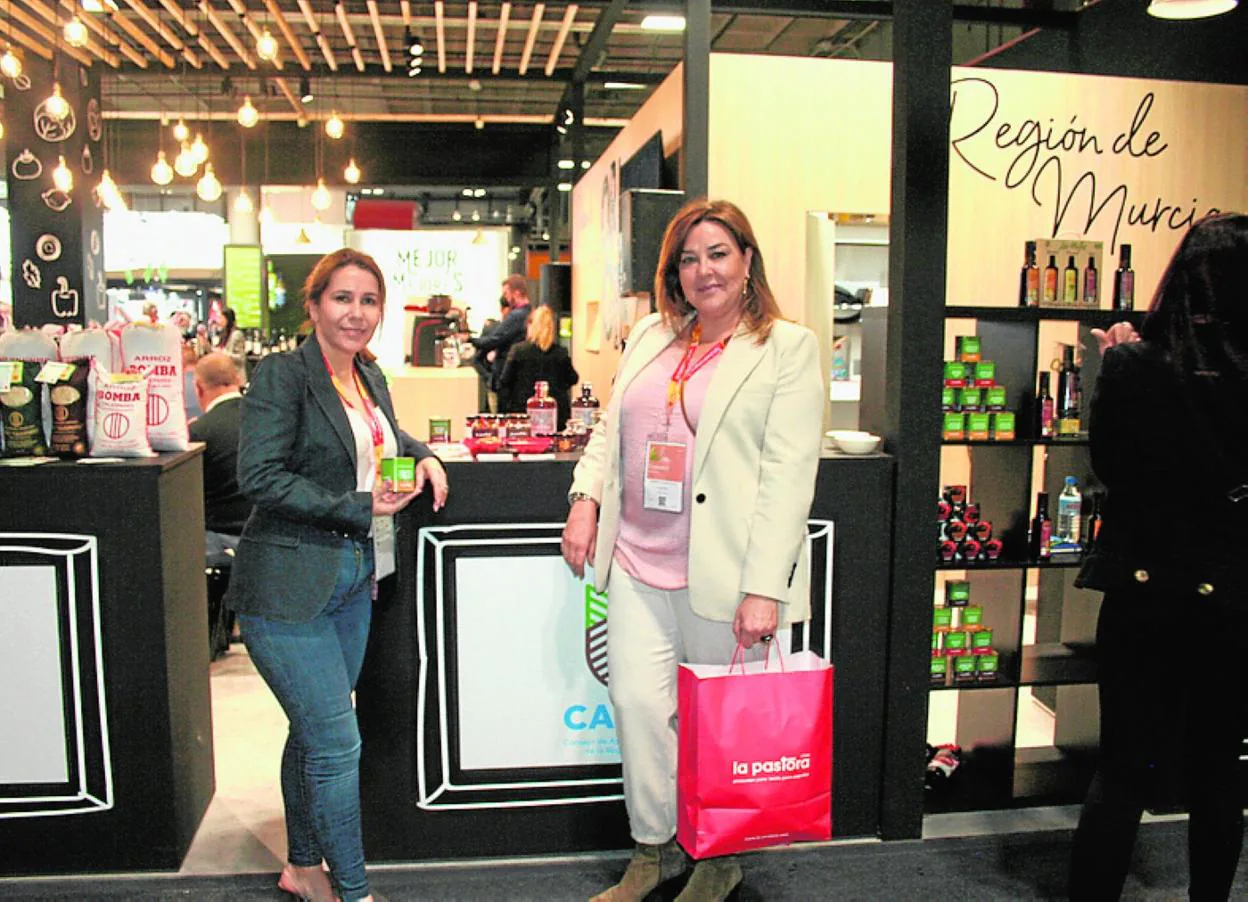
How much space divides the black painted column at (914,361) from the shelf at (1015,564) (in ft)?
0.75

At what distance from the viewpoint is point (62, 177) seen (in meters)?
8.97

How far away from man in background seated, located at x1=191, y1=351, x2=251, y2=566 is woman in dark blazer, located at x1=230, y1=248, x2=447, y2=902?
2241 mm

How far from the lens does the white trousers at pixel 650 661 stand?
7.98 ft

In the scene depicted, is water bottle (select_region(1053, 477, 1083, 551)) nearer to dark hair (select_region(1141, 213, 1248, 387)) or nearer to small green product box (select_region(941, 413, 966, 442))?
small green product box (select_region(941, 413, 966, 442))

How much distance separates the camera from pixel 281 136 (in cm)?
1452

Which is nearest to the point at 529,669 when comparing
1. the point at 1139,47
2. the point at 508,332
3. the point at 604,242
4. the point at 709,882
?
the point at 709,882

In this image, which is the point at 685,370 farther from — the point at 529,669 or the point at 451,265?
the point at 451,265

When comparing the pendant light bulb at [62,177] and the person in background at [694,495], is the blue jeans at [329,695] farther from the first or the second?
the pendant light bulb at [62,177]

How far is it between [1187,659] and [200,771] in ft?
8.62

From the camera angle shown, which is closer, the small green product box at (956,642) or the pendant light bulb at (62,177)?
the small green product box at (956,642)

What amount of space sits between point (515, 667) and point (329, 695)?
0.66m

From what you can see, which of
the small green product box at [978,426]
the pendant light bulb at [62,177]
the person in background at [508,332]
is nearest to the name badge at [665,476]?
the small green product box at [978,426]

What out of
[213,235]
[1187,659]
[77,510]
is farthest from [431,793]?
[213,235]

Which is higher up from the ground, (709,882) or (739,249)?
(739,249)
